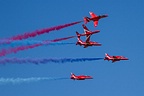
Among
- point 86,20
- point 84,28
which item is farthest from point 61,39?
point 84,28

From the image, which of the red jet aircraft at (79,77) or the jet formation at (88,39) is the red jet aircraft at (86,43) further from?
the red jet aircraft at (79,77)

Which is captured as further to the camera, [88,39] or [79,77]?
[79,77]

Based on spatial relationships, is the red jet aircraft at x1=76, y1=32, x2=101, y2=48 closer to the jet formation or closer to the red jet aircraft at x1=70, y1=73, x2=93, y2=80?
the jet formation

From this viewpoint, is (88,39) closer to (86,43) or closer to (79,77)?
(86,43)

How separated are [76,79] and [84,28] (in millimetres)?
15164

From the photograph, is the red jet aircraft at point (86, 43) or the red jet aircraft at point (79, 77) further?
the red jet aircraft at point (79, 77)

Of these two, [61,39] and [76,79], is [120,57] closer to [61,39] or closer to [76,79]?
[76,79]

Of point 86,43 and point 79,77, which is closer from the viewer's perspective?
point 86,43

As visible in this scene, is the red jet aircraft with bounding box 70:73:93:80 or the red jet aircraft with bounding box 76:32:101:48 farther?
the red jet aircraft with bounding box 70:73:93:80

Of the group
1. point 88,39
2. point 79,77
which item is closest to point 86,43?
point 88,39

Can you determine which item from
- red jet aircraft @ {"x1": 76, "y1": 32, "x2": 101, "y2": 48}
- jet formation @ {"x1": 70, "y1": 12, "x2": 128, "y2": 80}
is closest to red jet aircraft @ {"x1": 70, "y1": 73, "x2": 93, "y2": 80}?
jet formation @ {"x1": 70, "y1": 12, "x2": 128, "y2": 80}

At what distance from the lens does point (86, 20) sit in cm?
14325

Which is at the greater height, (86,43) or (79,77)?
(86,43)

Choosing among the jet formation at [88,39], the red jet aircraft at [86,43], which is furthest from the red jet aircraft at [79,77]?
the red jet aircraft at [86,43]
